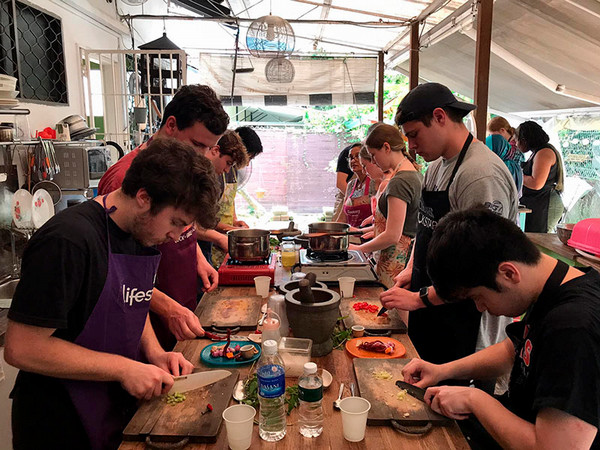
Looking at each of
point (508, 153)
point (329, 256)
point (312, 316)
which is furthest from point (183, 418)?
point (508, 153)

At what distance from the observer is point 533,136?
5.57 m

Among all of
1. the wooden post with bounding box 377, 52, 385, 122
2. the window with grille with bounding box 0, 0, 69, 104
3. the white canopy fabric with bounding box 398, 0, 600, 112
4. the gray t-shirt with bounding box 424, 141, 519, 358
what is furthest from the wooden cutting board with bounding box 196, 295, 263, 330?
the wooden post with bounding box 377, 52, 385, 122

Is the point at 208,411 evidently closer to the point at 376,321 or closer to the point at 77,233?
the point at 77,233

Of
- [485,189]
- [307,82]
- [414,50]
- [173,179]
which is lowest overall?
[485,189]

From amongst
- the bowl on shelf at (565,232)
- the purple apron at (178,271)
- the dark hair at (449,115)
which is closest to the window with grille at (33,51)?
the purple apron at (178,271)

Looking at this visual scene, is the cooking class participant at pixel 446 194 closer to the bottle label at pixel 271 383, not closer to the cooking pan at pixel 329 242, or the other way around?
the cooking pan at pixel 329 242

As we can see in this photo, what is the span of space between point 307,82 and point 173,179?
7.60 meters

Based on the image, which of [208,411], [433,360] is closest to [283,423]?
[208,411]

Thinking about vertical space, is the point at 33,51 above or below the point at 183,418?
above

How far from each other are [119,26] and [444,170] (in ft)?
17.8

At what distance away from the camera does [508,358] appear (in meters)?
1.66

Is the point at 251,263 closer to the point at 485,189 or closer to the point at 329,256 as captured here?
the point at 329,256

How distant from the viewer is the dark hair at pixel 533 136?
554 cm

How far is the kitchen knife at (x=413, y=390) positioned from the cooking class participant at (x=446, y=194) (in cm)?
59
